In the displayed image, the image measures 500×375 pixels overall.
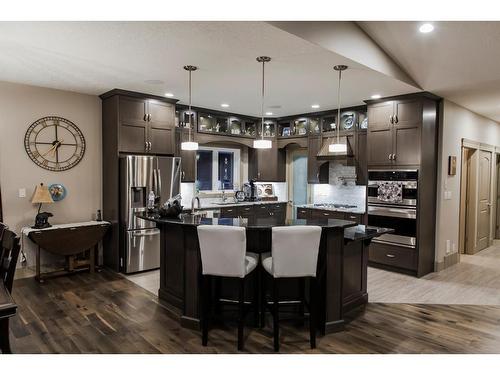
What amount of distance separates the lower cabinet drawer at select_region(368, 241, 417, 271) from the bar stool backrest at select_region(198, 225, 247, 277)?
3.04m

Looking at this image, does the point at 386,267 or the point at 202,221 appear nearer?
the point at 202,221

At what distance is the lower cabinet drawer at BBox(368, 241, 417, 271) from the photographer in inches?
188

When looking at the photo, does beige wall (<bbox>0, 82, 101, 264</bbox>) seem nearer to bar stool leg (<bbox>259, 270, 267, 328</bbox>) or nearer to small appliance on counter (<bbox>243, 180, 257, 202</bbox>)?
small appliance on counter (<bbox>243, 180, 257, 202</bbox>)

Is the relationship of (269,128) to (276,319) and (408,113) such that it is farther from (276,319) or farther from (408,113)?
(276,319)

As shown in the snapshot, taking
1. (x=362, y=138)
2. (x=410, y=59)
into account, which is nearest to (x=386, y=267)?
(x=362, y=138)

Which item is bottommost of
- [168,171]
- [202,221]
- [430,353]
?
[430,353]

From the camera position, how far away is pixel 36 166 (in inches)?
179

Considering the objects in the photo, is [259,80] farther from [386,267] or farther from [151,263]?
[386,267]

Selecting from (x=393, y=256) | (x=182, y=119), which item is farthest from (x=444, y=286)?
(x=182, y=119)

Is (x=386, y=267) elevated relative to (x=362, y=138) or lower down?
lower down

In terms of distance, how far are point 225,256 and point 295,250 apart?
554 mm

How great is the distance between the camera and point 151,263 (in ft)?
16.2

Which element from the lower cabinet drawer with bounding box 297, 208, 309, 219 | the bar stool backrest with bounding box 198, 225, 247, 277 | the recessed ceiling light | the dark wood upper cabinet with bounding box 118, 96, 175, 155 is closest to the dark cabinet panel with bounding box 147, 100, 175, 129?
the dark wood upper cabinet with bounding box 118, 96, 175, 155

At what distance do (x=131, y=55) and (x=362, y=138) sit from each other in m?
3.73
